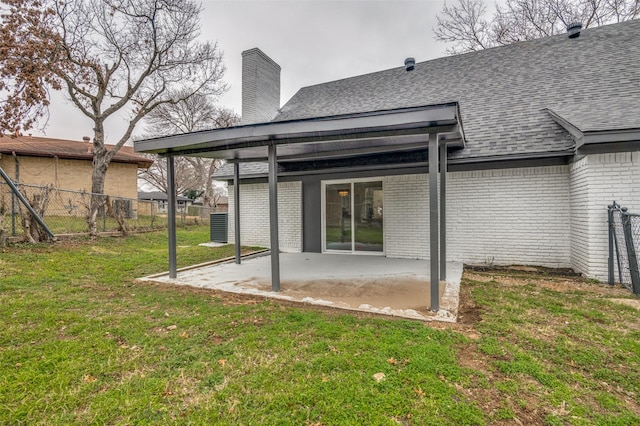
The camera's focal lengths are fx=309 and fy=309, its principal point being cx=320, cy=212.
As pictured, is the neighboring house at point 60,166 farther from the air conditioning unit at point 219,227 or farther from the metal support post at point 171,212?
the metal support post at point 171,212

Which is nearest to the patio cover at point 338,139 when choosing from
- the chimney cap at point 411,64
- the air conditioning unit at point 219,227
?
the air conditioning unit at point 219,227

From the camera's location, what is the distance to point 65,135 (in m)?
22.8

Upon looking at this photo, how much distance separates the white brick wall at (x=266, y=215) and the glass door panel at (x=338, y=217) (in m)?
0.90

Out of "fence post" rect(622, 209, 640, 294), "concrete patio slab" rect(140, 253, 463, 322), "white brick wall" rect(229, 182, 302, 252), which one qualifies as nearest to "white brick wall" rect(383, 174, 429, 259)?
"concrete patio slab" rect(140, 253, 463, 322)

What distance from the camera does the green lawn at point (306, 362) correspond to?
2.07m

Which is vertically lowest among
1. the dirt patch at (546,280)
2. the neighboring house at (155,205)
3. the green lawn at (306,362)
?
the green lawn at (306,362)

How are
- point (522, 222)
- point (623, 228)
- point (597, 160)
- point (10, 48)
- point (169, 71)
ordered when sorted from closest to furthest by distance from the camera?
point (623, 228) < point (597, 160) < point (522, 222) < point (10, 48) < point (169, 71)

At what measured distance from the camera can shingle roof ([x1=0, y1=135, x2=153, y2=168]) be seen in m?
16.5

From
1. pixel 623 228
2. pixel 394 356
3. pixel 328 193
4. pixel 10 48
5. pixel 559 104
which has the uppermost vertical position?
pixel 10 48

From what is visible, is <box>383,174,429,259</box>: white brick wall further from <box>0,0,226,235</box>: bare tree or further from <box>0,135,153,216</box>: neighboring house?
<box>0,135,153,216</box>: neighboring house

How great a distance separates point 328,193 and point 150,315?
589cm

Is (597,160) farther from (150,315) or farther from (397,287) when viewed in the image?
(150,315)

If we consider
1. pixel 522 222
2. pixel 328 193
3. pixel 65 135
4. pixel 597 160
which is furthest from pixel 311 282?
pixel 65 135

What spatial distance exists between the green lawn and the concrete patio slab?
36 centimetres
